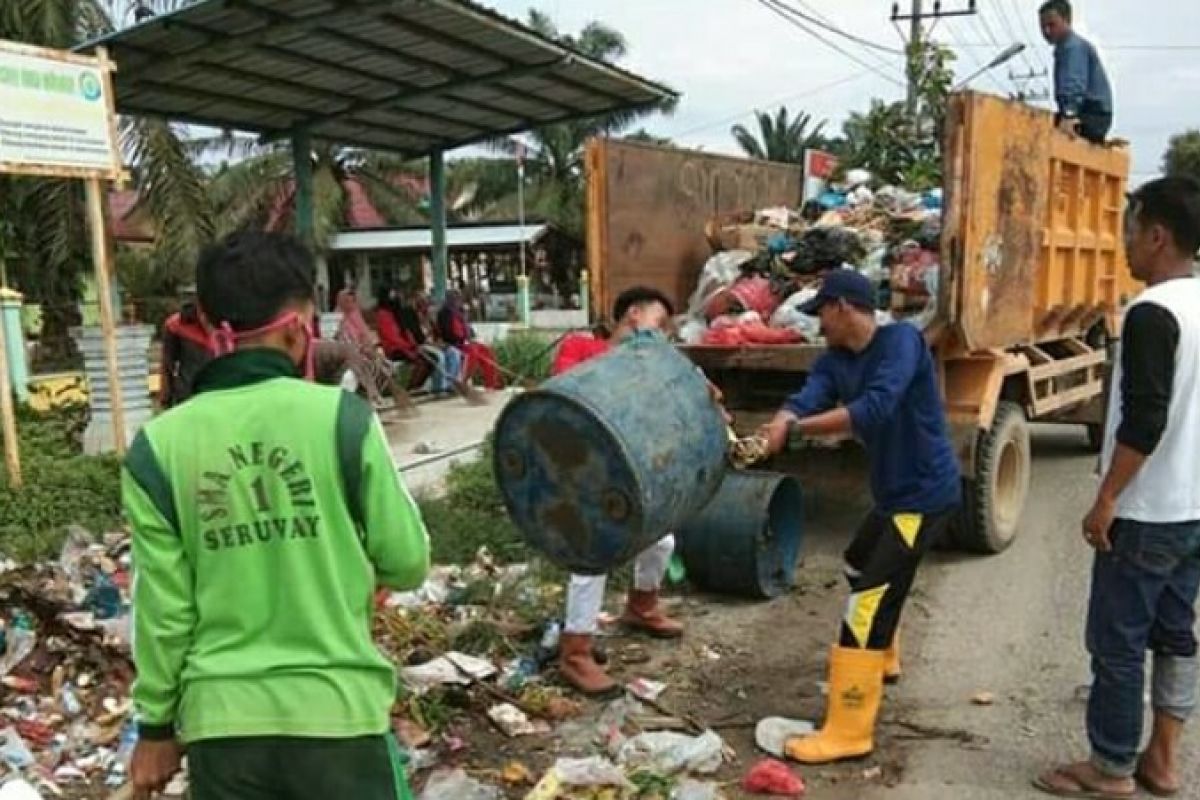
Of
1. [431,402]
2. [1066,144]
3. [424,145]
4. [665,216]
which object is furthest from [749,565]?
[424,145]

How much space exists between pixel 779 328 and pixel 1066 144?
2.03 m

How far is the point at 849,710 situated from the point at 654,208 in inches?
149

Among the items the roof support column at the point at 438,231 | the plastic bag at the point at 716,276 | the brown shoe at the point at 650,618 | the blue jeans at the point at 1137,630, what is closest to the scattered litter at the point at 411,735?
the brown shoe at the point at 650,618

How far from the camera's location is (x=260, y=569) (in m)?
1.79

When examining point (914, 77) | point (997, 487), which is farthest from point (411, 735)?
point (914, 77)

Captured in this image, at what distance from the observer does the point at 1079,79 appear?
6602mm

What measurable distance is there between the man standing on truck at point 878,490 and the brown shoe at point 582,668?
0.77 metres

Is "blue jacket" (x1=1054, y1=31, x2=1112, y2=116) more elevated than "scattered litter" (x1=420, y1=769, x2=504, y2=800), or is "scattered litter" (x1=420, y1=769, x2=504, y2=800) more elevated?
"blue jacket" (x1=1054, y1=31, x2=1112, y2=116)

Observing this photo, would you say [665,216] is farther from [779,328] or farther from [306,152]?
[306,152]

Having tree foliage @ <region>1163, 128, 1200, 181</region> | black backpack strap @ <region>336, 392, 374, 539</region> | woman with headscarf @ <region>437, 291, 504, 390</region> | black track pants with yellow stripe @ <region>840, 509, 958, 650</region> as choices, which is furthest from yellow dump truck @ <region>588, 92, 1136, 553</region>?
tree foliage @ <region>1163, 128, 1200, 181</region>

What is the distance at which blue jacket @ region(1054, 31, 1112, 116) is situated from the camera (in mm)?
6594

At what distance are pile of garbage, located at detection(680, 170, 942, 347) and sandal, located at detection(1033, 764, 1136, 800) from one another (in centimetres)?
237

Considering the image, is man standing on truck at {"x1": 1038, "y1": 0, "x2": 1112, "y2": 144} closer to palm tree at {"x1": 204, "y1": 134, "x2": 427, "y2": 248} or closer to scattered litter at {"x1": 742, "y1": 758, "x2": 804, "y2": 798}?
scattered litter at {"x1": 742, "y1": 758, "x2": 804, "y2": 798}

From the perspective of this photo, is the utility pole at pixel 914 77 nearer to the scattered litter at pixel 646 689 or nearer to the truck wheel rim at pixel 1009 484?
the truck wheel rim at pixel 1009 484
